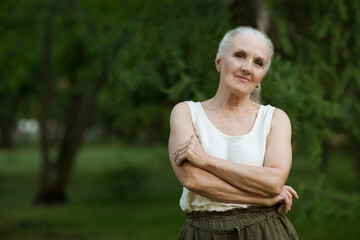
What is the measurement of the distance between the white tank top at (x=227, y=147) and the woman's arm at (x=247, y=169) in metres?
0.06

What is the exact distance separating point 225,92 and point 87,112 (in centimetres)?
1139

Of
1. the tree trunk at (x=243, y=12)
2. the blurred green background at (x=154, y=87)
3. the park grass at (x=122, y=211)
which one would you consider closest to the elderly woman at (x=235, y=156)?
the blurred green background at (x=154, y=87)

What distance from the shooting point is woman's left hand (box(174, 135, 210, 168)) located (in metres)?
2.35

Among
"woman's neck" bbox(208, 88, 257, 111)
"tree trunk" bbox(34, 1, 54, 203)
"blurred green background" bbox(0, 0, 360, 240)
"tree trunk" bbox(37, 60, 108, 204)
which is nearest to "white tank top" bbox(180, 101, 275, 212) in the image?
"woman's neck" bbox(208, 88, 257, 111)

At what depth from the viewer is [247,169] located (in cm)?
234

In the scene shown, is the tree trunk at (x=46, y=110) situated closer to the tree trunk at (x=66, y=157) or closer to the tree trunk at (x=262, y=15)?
the tree trunk at (x=66, y=157)

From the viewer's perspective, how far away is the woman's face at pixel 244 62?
2.46m

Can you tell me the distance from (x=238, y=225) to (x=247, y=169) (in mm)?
281

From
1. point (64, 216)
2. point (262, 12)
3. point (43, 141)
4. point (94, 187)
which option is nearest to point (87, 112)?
point (43, 141)

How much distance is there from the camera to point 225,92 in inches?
101

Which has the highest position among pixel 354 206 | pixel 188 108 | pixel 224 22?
pixel 224 22

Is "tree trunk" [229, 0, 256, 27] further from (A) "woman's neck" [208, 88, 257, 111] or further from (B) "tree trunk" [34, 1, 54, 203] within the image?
(B) "tree trunk" [34, 1, 54, 203]

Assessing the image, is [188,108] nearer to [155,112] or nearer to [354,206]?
[354,206]

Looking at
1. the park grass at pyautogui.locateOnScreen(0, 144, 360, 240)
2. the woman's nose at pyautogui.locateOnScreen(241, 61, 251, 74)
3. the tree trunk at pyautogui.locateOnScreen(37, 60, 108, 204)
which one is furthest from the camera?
the tree trunk at pyautogui.locateOnScreen(37, 60, 108, 204)
